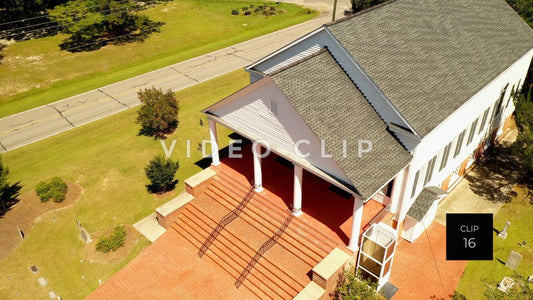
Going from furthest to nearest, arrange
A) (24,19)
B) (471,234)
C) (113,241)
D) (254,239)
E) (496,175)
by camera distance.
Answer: (24,19)
(496,175)
(113,241)
(254,239)
(471,234)

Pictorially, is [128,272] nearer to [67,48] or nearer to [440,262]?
[440,262]

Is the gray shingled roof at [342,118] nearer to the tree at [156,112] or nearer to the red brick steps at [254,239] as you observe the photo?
the red brick steps at [254,239]

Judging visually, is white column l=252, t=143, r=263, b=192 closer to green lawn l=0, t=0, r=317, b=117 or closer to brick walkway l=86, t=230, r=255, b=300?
brick walkway l=86, t=230, r=255, b=300

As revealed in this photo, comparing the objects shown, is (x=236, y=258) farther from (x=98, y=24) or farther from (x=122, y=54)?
(x=98, y=24)

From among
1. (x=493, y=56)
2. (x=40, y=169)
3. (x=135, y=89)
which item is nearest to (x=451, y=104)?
(x=493, y=56)

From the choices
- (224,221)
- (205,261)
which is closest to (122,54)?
(224,221)

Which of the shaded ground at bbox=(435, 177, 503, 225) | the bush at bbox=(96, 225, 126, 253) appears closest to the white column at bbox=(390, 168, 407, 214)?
the shaded ground at bbox=(435, 177, 503, 225)

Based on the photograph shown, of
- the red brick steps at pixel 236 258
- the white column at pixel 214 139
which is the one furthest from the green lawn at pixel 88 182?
the white column at pixel 214 139
